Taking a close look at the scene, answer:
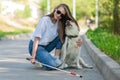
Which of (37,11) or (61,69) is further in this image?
(37,11)

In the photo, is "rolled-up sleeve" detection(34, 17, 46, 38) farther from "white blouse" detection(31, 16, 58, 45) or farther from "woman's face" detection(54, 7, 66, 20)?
"woman's face" detection(54, 7, 66, 20)

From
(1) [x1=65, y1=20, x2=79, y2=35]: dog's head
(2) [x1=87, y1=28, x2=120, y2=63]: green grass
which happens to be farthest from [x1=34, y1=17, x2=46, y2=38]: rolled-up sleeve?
(2) [x1=87, y1=28, x2=120, y2=63]: green grass

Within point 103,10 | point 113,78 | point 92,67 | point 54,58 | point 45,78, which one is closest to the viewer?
point 113,78

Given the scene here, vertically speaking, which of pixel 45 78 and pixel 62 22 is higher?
pixel 62 22

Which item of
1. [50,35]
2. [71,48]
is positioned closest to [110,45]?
A: [71,48]

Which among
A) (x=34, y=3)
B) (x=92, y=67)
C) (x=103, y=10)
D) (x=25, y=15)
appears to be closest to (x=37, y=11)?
(x=34, y=3)

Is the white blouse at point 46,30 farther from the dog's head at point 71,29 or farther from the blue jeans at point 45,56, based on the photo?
the dog's head at point 71,29

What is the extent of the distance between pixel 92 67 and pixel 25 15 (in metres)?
96.8

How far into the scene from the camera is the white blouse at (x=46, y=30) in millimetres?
12430

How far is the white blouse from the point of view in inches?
489

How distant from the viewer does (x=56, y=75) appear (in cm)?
1178

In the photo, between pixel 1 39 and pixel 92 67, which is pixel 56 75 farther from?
pixel 1 39

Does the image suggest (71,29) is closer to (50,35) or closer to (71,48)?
(71,48)

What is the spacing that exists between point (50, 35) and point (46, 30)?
15 centimetres
